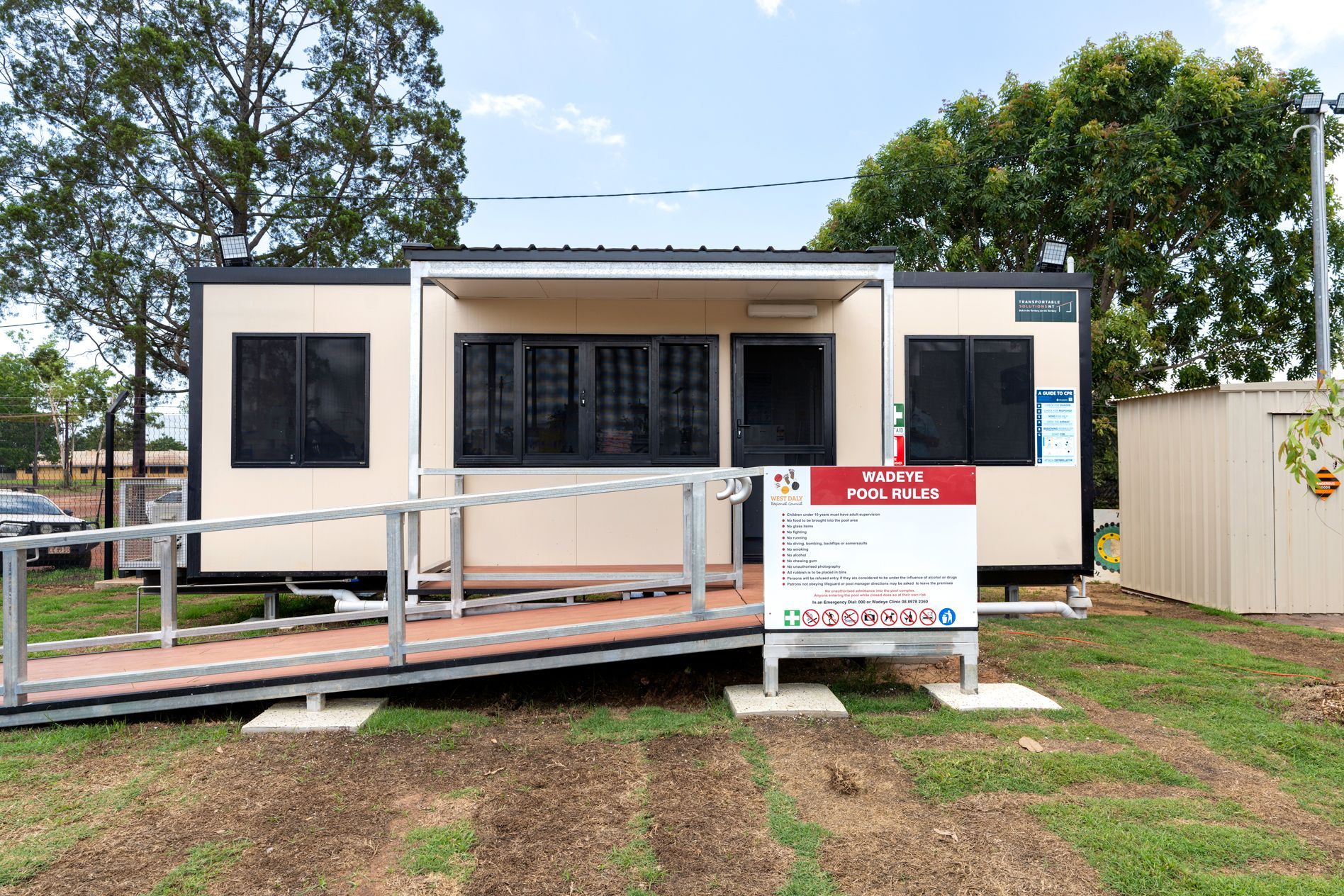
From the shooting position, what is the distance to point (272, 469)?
6.20m

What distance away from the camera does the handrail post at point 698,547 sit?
436 centimetres

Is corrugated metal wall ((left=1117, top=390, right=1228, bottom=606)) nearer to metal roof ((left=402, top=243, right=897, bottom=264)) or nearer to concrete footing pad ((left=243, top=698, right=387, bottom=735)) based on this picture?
metal roof ((left=402, top=243, right=897, bottom=264))

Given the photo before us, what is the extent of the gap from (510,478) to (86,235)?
13.0m

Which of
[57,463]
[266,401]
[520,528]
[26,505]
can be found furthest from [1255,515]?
[57,463]

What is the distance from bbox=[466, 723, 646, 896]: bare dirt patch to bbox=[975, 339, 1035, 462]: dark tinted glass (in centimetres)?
407

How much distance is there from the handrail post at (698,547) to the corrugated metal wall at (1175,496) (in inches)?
255

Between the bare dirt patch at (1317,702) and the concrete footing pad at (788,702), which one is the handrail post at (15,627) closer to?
the concrete footing pad at (788,702)

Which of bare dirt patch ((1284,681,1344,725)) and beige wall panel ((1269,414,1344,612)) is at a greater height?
beige wall panel ((1269,414,1344,612))

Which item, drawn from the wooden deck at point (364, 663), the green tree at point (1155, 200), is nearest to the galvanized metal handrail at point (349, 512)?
the wooden deck at point (364, 663)

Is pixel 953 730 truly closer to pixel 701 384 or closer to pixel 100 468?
pixel 701 384

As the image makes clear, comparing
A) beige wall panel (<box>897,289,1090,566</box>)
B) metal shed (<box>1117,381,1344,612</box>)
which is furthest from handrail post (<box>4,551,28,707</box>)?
metal shed (<box>1117,381,1344,612</box>)

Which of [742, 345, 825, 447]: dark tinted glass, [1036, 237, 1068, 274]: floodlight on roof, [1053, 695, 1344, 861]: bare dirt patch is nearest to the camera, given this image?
[1053, 695, 1344, 861]: bare dirt patch

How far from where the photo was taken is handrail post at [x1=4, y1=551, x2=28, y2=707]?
407 cm

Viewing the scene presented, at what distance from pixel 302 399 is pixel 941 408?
200 inches
